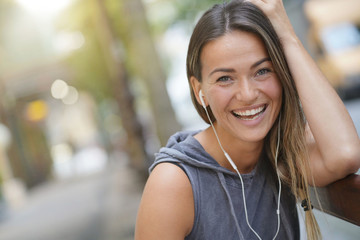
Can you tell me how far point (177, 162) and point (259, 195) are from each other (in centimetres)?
40

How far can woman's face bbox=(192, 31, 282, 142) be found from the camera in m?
1.56

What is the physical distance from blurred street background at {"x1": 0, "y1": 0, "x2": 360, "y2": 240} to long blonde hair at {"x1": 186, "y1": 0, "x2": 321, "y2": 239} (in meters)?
0.20

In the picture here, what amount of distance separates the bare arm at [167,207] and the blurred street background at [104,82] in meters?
0.58

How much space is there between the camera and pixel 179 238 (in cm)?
152

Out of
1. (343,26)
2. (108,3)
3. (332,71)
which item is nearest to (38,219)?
(108,3)

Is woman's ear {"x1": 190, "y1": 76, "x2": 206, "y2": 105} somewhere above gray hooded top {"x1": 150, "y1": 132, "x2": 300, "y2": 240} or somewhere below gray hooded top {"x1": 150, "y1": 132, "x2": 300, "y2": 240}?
above

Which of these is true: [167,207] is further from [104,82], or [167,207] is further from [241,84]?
[104,82]

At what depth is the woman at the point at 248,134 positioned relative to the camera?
1506 millimetres

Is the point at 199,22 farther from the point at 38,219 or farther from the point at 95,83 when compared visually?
the point at 95,83

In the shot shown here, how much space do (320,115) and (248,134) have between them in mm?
288

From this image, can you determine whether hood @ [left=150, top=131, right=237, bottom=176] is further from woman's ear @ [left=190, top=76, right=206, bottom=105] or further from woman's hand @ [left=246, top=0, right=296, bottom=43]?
woman's hand @ [left=246, top=0, right=296, bottom=43]

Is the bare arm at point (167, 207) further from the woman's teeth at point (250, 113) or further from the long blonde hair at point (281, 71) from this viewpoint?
the long blonde hair at point (281, 71)

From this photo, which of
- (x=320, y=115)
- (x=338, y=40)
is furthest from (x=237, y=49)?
(x=338, y=40)

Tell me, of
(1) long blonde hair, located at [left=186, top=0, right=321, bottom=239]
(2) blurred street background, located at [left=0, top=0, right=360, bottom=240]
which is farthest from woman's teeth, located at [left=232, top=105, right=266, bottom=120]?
(2) blurred street background, located at [left=0, top=0, right=360, bottom=240]
